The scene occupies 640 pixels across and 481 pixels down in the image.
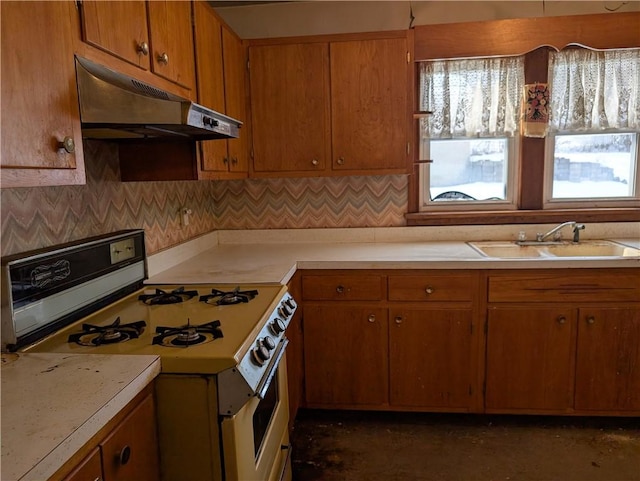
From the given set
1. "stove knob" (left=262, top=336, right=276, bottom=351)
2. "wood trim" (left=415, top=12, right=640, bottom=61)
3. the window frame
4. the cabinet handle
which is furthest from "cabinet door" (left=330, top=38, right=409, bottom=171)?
the cabinet handle

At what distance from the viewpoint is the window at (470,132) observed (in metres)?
2.76

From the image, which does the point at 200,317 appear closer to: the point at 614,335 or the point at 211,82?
the point at 211,82

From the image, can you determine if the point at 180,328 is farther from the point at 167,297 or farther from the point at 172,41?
the point at 172,41

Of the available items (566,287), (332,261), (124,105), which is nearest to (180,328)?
(124,105)

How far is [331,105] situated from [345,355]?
1355 mm

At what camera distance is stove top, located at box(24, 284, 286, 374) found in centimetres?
122

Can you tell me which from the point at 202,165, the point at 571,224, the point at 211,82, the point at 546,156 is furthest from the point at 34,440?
the point at 546,156

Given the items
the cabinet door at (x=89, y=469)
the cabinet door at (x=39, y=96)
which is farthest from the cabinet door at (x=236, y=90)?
the cabinet door at (x=89, y=469)

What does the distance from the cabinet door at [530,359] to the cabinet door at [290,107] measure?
4.23 ft

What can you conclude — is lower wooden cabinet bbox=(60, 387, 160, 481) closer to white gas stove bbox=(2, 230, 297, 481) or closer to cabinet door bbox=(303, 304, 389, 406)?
white gas stove bbox=(2, 230, 297, 481)

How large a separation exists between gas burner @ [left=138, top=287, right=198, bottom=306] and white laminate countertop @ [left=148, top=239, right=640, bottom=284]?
5.9 inches

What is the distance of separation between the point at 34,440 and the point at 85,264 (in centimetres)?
85

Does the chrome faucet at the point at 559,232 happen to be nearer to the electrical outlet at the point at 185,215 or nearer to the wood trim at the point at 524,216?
the wood trim at the point at 524,216

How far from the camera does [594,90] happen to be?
272cm
